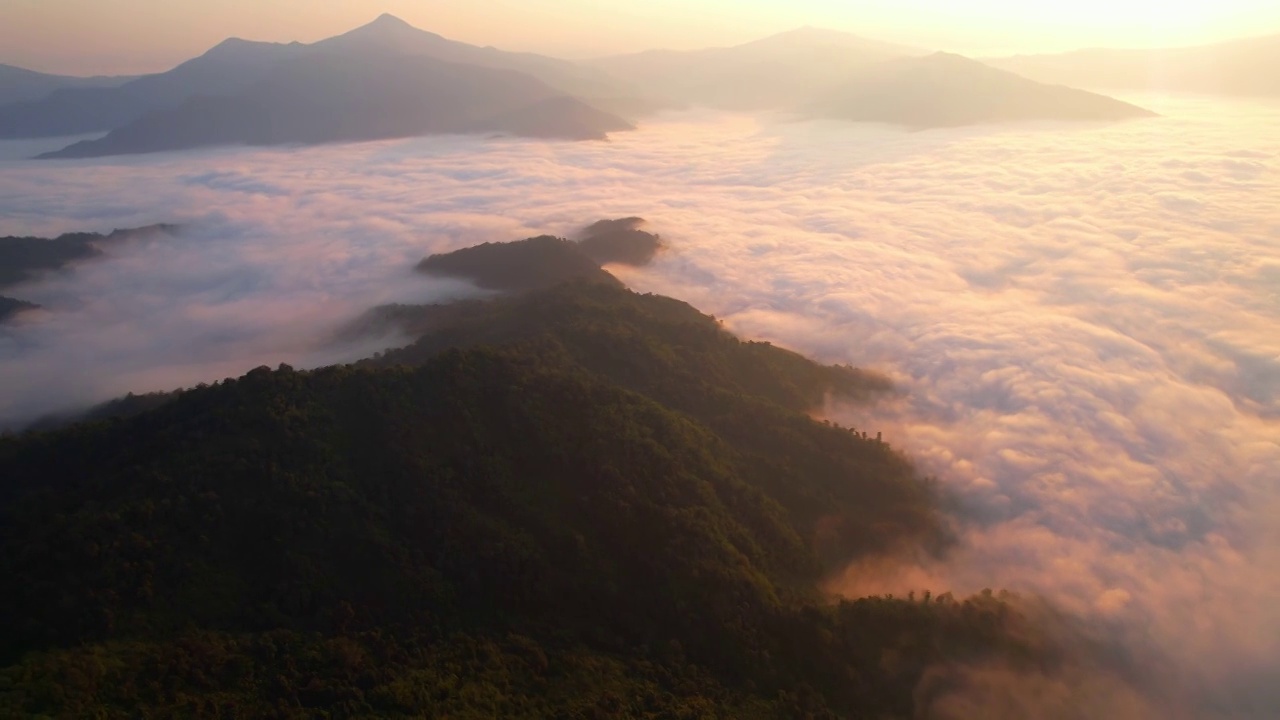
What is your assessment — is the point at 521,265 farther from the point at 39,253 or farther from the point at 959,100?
the point at 959,100

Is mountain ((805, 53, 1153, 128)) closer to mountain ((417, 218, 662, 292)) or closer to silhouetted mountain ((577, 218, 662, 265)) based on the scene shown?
silhouetted mountain ((577, 218, 662, 265))

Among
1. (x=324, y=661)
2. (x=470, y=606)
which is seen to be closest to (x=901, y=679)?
(x=470, y=606)

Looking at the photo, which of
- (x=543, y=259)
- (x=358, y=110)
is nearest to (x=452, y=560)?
(x=543, y=259)

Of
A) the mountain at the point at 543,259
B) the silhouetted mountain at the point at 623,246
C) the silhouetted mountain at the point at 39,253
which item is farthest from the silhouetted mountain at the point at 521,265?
the silhouetted mountain at the point at 39,253

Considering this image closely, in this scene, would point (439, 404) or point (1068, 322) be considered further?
point (1068, 322)

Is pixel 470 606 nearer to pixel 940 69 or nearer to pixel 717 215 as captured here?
pixel 717 215

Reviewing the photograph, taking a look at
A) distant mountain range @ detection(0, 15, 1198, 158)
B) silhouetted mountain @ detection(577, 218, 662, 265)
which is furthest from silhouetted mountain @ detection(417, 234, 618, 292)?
distant mountain range @ detection(0, 15, 1198, 158)

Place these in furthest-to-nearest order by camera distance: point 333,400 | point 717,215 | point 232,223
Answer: point 232,223 → point 717,215 → point 333,400
